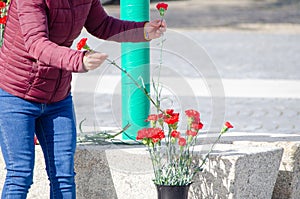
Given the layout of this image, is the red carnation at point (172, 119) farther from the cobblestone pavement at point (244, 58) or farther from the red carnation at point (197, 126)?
the cobblestone pavement at point (244, 58)

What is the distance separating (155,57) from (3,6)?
3.60ft

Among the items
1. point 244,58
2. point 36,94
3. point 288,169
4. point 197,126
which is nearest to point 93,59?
point 36,94

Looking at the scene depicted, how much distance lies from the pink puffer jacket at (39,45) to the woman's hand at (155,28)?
0.30 metres

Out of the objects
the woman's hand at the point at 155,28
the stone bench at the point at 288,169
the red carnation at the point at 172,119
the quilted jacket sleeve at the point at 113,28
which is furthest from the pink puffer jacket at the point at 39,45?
the stone bench at the point at 288,169

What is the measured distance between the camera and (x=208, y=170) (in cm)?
411

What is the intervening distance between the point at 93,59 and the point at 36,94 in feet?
1.74

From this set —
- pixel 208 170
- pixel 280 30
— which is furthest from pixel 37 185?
Answer: pixel 280 30

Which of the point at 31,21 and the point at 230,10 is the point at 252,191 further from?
the point at 230,10

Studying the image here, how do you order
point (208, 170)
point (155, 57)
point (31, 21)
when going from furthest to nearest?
1. point (155, 57)
2. point (208, 170)
3. point (31, 21)

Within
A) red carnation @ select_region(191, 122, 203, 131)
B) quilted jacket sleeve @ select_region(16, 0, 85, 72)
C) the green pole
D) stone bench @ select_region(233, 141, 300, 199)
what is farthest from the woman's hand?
stone bench @ select_region(233, 141, 300, 199)

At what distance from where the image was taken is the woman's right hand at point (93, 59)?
310 centimetres

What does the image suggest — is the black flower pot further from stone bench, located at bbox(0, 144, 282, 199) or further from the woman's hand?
the woman's hand

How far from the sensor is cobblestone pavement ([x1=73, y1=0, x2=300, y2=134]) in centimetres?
710

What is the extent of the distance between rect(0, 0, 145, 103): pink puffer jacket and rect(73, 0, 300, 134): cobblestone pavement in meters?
0.81
